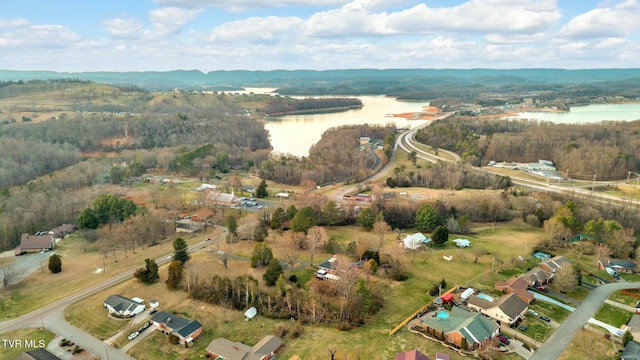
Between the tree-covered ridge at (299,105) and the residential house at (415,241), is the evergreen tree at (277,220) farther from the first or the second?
the tree-covered ridge at (299,105)

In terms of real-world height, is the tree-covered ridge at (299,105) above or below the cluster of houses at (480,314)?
above

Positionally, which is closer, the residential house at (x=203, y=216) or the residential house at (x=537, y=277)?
the residential house at (x=537, y=277)

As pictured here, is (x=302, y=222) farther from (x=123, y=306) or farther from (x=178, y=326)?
(x=123, y=306)

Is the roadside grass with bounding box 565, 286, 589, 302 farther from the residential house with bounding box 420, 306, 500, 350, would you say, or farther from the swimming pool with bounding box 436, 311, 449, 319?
the swimming pool with bounding box 436, 311, 449, 319

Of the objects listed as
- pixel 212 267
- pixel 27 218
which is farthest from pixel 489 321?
pixel 27 218

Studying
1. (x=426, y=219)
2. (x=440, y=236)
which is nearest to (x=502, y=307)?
(x=440, y=236)

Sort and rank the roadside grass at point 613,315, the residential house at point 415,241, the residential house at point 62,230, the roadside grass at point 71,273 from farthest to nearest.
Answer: the residential house at point 62,230
the residential house at point 415,241
the roadside grass at point 71,273
the roadside grass at point 613,315

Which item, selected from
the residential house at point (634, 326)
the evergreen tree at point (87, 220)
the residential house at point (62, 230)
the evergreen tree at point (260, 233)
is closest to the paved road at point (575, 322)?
the residential house at point (634, 326)

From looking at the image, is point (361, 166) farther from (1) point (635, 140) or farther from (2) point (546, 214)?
(1) point (635, 140)
